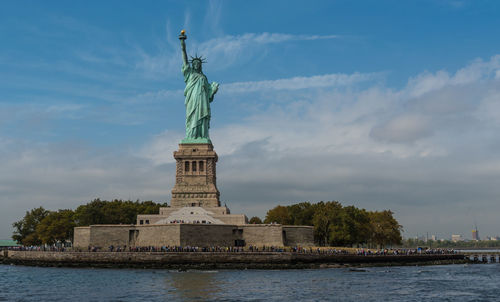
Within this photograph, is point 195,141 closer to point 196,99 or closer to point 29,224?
point 196,99

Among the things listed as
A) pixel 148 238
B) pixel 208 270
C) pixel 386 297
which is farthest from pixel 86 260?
pixel 386 297

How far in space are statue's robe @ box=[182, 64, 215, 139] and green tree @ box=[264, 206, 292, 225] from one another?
18.5m

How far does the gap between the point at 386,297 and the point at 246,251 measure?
73.7ft

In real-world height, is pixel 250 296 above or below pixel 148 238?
below

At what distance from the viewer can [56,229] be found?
75.6 m

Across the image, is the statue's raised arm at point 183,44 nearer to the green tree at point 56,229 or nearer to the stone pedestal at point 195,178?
the stone pedestal at point 195,178

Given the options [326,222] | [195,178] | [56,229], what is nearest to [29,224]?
[56,229]

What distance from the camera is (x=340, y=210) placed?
245ft

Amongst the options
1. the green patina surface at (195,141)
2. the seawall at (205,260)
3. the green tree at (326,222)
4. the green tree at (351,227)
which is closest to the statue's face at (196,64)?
the green patina surface at (195,141)

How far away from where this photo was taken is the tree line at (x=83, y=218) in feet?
244

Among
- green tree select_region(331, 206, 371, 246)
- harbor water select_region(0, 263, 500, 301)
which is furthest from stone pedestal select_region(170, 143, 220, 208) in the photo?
harbor water select_region(0, 263, 500, 301)

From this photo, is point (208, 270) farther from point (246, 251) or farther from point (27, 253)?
point (27, 253)

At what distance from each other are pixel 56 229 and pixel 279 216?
34.0 meters

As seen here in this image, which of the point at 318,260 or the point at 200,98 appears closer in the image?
the point at 318,260
